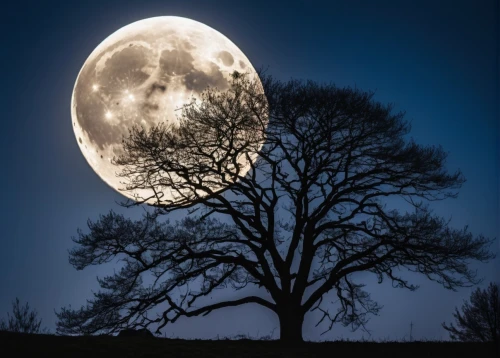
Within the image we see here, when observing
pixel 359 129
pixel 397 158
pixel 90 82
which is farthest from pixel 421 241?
pixel 90 82

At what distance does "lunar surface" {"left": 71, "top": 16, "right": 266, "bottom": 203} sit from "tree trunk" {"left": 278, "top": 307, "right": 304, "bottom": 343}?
6436mm

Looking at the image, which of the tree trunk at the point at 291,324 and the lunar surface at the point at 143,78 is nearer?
the lunar surface at the point at 143,78

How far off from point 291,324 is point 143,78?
9.81 meters

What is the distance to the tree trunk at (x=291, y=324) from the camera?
60.7ft

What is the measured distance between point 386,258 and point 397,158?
3539 millimetres

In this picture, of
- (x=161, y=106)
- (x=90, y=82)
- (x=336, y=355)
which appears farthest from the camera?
(x=90, y=82)

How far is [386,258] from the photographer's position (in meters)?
19.0

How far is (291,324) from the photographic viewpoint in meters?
18.7

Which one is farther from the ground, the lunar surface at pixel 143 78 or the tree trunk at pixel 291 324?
the lunar surface at pixel 143 78

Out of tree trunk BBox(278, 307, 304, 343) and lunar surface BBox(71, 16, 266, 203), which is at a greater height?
lunar surface BBox(71, 16, 266, 203)

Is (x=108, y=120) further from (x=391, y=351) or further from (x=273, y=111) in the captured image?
(x=391, y=351)

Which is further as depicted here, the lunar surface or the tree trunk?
the tree trunk

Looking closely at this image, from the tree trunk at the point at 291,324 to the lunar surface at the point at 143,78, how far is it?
6436 millimetres

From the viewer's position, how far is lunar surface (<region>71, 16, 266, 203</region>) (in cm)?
1800
